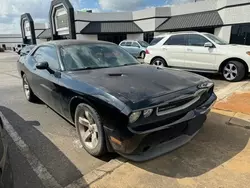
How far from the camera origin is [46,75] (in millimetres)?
3721

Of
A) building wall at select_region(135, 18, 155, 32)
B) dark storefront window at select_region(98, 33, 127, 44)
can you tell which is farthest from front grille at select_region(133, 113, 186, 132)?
dark storefront window at select_region(98, 33, 127, 44)

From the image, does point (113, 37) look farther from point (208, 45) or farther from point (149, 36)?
point (208, 45)

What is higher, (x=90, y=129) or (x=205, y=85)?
(x=205, y=85)

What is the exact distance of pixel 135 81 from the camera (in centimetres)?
270

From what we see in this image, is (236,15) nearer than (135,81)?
No

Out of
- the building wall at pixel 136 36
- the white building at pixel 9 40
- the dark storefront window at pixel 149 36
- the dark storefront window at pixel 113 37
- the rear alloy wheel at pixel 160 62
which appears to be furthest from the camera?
the white building at pixel 9 40

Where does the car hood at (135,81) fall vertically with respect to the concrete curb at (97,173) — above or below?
above

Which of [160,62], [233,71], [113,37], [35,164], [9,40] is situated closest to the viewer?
[35,164]

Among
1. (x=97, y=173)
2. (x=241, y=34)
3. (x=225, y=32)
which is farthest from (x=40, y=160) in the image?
(x=225, y=32)

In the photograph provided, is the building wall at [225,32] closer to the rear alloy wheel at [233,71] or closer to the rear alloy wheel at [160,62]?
the rear alloy wheel at [160,62]

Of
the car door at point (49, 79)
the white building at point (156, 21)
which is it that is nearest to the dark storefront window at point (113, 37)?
the white building at point (156, 21)

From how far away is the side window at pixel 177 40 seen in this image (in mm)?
8145

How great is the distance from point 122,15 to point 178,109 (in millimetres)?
28278

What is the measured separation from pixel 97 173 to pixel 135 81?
1.23 m
